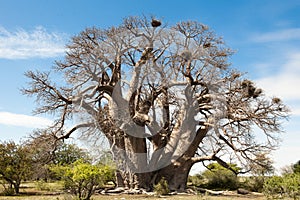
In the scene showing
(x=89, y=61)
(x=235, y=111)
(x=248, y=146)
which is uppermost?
(x=89, y=61)

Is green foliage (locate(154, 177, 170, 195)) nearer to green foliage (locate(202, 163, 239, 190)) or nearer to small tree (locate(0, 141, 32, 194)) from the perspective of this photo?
small tree (locate(0, 141, 32, 194))

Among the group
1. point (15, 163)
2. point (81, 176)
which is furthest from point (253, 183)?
point (81, 176)

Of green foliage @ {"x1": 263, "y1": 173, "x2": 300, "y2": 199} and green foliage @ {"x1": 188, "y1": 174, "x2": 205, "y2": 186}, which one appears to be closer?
green foliage @ {"x1": 263, "y1": 173, "x2": 300, "y2": 199}

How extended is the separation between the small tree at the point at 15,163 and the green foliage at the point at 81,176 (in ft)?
Answer: 28.0

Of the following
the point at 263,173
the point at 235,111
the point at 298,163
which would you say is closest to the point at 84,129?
the point at 235,111

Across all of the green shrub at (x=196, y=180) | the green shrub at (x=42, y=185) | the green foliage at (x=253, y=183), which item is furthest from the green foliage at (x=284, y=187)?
the green shrub at (x=196, y=180)

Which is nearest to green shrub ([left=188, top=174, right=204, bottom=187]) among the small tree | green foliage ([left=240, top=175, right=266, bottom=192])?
green foliage ([left=240, top=175, right=266, bottom=192])

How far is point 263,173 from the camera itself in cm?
1988

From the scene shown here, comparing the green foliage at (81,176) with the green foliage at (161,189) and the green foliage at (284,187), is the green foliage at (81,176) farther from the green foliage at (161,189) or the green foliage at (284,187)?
the green foliage at (161,189)

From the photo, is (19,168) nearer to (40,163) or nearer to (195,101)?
(40,163)

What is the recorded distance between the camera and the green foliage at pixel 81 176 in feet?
35.3

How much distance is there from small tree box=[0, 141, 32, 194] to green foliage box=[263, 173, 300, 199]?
12.7m

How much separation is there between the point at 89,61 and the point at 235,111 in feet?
28.7

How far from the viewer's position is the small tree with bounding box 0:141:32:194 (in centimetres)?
1875
